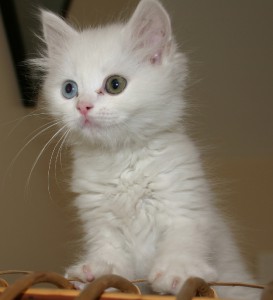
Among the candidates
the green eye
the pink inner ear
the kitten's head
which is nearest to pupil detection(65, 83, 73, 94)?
the kitten's head

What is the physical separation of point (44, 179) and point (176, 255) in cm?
130

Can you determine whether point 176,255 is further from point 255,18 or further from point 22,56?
point 255,18

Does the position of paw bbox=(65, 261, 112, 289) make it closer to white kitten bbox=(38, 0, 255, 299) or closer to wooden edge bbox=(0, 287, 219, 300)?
white kitten bbox=(38, 0, 255, 299)

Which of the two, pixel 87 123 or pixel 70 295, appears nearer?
pixel 70 295

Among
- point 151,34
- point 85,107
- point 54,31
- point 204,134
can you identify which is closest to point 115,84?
point 85,107

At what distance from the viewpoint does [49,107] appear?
4.73 ft

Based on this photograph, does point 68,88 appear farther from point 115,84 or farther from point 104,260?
point 104,260

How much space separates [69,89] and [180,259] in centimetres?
59

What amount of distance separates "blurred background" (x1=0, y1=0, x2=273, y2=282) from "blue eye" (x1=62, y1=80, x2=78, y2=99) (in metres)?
0.27

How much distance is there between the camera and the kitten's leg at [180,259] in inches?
38.4

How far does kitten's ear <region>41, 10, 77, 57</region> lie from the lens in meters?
1.47

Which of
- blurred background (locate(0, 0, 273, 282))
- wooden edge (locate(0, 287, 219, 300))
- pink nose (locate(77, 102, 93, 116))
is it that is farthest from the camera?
blurred background (locate(0, 0, 273, 282))

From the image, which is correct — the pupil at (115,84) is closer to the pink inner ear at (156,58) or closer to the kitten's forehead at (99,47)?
the kitten's forehead at (99,47)

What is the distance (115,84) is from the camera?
4.10 feet
